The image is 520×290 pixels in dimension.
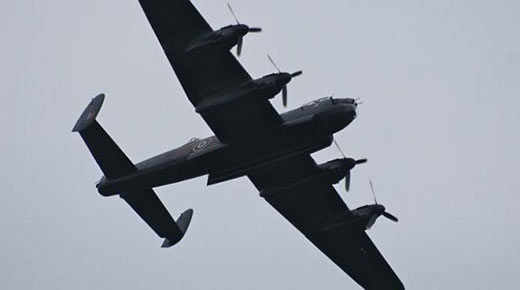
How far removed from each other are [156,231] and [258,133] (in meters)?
8.40

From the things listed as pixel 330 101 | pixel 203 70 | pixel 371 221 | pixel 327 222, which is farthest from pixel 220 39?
pixel 371 221

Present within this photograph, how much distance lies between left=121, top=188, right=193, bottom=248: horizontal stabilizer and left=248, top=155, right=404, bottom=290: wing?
15.6 feet

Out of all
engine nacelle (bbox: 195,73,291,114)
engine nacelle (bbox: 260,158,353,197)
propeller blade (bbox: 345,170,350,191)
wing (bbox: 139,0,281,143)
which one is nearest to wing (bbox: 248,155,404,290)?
engine nacelle (bbox: 260,158,353,197)

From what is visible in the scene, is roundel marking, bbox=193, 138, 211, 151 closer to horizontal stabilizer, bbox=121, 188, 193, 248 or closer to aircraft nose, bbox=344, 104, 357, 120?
horizontal stabilizer, bbox=121, 188, 193, 248

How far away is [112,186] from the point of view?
155ft

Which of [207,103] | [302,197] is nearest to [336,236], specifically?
[302,197]

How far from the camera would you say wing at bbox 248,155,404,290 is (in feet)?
160

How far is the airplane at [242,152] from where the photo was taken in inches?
1683

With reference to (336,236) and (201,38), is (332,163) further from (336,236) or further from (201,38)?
(201,38)

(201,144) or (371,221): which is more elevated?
(201,144)

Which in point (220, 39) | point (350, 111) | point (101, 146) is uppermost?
point (220, 39)

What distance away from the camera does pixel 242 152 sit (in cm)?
4541

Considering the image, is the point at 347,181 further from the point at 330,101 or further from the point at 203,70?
the point at 203,70

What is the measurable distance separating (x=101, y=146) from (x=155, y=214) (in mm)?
4521
